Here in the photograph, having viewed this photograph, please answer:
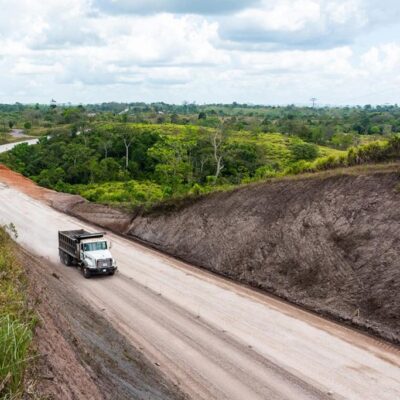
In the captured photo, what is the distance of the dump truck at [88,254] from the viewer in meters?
28.3

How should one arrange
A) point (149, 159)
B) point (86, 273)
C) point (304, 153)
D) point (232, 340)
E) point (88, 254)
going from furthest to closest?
1. point (149, 159)
2. point (304, 153)
3. point (88, 254)
4. point (86, 273)
5. point (232, 340)

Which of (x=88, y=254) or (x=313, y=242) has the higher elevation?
(x=313, y=242)

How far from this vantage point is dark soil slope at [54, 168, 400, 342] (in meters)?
22.8

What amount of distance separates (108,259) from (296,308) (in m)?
11.1

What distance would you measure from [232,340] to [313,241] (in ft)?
30.3

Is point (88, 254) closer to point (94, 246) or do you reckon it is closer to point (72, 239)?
point (94, 246)

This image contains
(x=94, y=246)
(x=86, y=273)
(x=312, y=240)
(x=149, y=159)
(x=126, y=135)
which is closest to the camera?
(x=312, y=240)

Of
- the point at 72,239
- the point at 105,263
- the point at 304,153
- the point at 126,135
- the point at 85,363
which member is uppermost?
the point at 126,135

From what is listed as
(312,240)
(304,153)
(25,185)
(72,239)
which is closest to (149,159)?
(25,185)

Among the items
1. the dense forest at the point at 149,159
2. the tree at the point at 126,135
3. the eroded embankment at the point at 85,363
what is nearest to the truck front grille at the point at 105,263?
Result: the eroded embankment at the point at 85,363

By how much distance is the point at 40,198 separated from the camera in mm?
56062

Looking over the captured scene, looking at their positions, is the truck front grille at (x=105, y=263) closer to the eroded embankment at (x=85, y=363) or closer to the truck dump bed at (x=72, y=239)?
the truck dump bed at (x=72, y=239)

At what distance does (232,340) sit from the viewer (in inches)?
786

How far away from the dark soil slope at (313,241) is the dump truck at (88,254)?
6.41m
